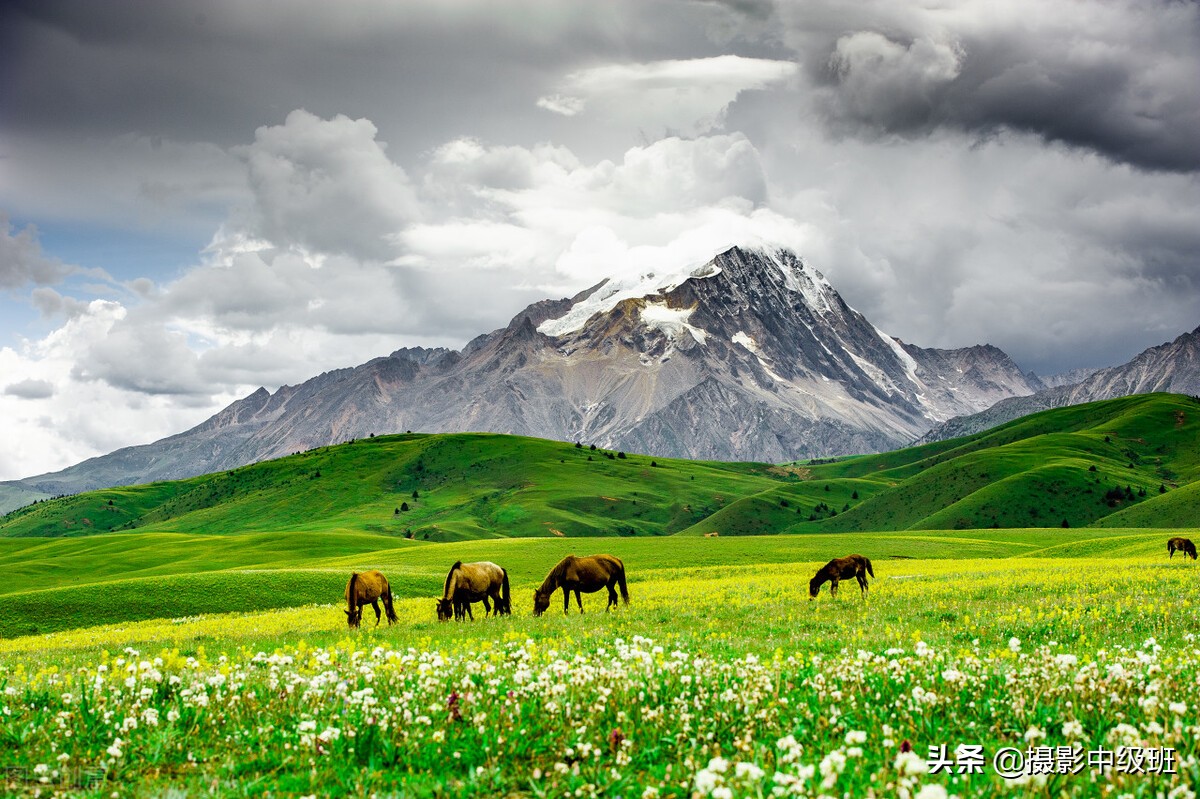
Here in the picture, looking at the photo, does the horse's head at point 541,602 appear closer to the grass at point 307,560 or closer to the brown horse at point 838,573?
the brown horse at point 838,573

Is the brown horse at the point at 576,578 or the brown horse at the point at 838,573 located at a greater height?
the brown horse at the point at 576,578

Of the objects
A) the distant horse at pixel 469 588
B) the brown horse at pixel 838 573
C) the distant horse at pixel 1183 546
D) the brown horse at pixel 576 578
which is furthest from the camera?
the distant horse at pixel 1183 546

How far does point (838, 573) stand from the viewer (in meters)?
37.6

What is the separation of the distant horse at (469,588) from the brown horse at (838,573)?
1334cm

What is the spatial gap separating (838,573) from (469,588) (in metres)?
16.4

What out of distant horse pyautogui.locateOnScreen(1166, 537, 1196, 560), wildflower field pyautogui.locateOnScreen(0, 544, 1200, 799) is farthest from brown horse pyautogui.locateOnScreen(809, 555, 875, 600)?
distant horse pyautogui.locateOnScreen(1166, 537, 1196, 560)

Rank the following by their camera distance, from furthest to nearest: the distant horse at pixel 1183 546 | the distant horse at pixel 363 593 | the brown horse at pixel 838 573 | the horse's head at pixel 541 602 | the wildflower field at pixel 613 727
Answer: the distant horse at pixel 1183 546
the brown horse at pixel 838 573
the distant horse at pixel 363 593
the horse's head at pixel 541 602
the wildflower field at pixel 613 727

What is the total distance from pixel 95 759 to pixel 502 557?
91.1 metres

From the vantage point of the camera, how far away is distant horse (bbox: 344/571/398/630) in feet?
113

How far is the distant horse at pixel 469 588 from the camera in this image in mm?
33750

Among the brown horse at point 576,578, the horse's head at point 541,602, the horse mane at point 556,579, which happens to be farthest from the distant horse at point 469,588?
the horse mane at point 556,579

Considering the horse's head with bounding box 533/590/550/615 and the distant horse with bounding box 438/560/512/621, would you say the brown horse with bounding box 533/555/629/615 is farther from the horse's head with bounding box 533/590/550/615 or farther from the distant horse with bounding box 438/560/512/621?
the distant horse with bounding box 438/560/512/621

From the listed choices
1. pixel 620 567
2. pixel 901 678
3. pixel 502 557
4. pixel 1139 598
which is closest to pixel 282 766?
pixel 901 678

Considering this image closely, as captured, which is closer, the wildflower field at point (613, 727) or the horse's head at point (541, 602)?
the wildflower field at point (613, 727)
